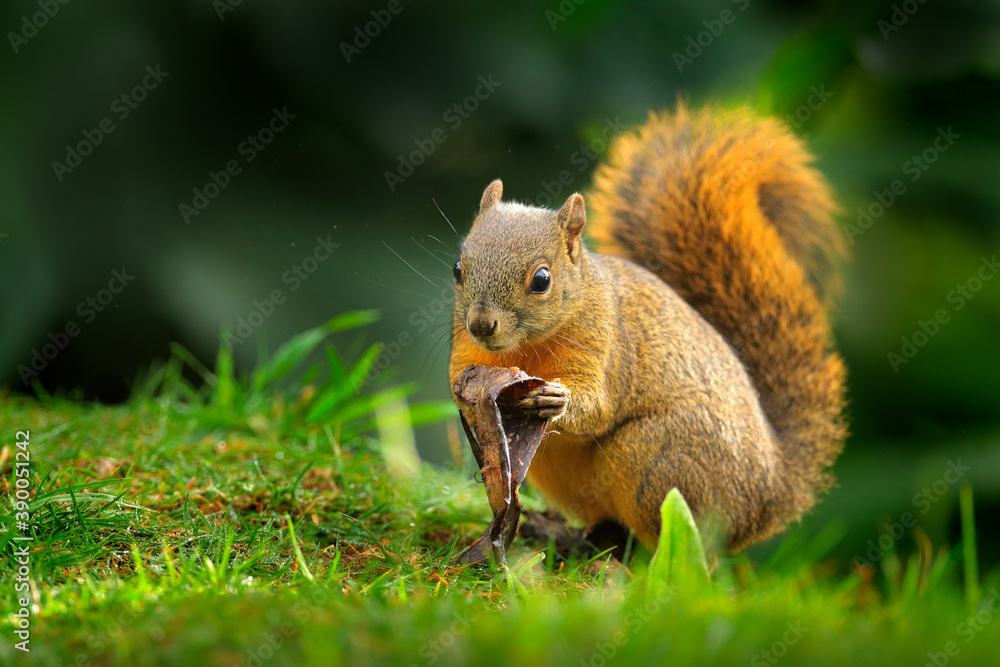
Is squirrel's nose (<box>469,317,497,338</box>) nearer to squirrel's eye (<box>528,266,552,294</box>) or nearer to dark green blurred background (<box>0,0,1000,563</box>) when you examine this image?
squirrel's eye (<box>528,266,552,294</box>)

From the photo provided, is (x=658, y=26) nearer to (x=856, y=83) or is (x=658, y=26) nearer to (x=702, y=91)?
(x=702, y=91)

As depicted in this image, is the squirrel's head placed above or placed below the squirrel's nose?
above

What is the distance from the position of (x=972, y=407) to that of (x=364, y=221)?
288 centimetres

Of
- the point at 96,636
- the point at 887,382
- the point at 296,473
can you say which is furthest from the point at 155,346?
the point at 887,382

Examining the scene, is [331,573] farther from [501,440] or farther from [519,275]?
[519,275]

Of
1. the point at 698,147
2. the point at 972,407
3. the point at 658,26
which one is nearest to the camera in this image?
the point at 698,147

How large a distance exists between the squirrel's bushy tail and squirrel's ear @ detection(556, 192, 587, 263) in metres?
0.63

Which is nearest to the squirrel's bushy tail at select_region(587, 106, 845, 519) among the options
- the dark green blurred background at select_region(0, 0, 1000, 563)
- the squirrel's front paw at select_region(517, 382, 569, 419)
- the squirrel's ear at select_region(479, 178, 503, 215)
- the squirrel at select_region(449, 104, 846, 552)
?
the squirrel at select_region(449, 104, 846, 552)

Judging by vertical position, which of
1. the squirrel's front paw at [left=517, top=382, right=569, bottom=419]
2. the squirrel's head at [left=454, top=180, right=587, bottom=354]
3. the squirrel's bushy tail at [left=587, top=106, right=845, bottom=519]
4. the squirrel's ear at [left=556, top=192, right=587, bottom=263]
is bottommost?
the squirrel's front paw at [left=517, top=382, right=569, bottom=419]

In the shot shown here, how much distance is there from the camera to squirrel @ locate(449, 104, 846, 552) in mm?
2271

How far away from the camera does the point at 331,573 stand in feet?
5.55

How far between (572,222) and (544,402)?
0.60 meters

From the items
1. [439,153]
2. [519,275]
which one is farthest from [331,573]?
[439,153]

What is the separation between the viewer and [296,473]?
2.49m
